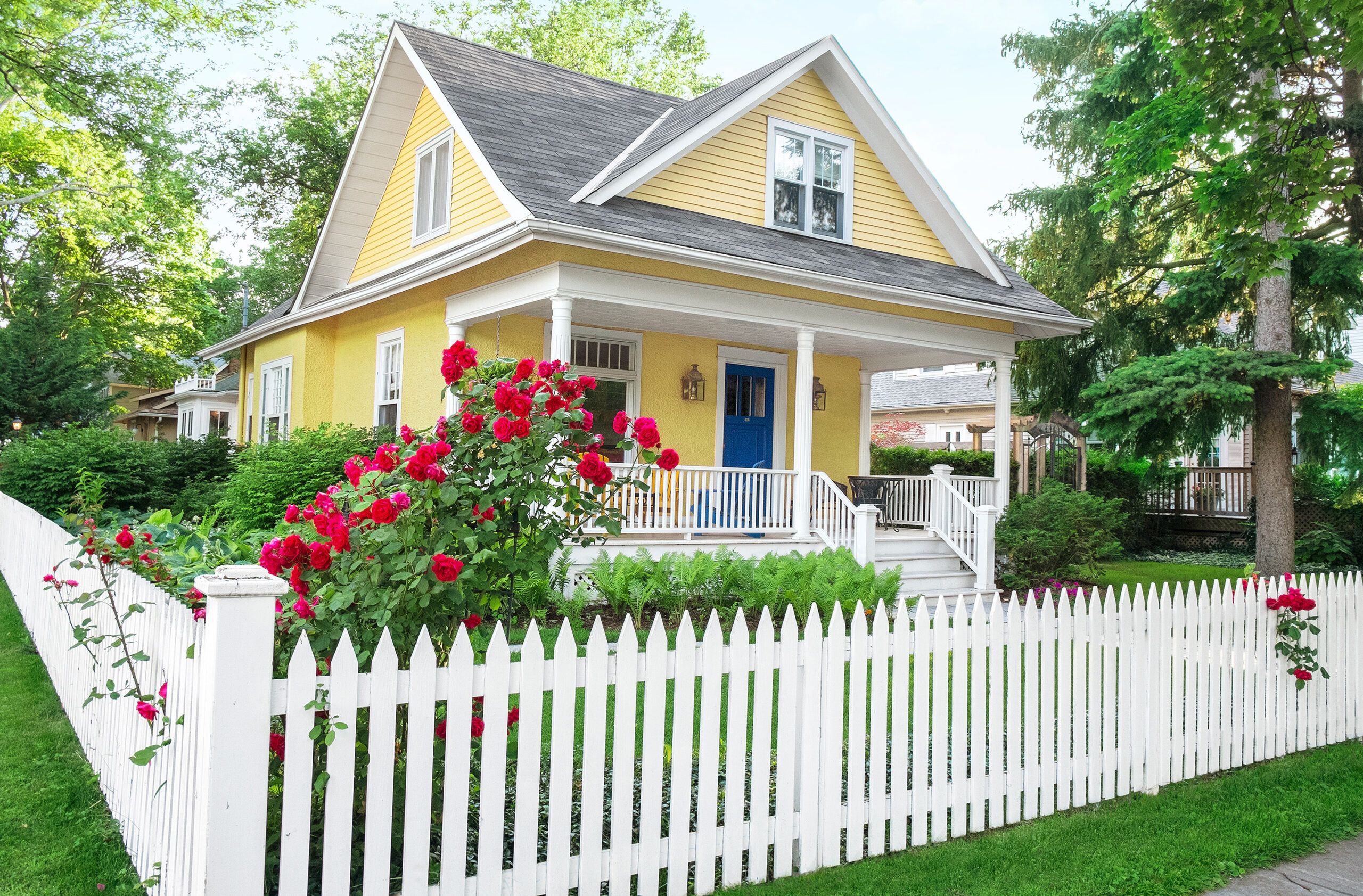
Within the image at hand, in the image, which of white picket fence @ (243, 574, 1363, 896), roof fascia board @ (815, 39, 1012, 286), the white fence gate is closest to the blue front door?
roof fascia board @ (815, 39, 1012, 286)

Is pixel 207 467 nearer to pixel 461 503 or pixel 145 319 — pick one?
pixel 461 503

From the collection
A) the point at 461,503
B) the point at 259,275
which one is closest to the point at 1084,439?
the point at 461,503

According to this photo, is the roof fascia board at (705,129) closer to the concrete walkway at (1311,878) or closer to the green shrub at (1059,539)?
the green shrub at (1059,539)

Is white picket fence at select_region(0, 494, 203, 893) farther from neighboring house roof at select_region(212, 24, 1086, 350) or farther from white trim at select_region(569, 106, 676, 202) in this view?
white trim at select_region(569, 106, 676, 202)

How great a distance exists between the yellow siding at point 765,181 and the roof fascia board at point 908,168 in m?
0.10

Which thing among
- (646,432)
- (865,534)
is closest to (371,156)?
(865,534)

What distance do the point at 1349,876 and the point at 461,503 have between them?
3893 millimetres

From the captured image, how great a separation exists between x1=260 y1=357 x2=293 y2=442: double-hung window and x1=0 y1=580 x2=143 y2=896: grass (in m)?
9.64

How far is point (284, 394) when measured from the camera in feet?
51.8

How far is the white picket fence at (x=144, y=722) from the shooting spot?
2920 millimetres

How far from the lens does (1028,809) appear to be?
4.42 m

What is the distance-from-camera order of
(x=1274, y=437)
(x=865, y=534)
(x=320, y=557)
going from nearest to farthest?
(x=320, y=557) → (x=865, y=534) → (x=1274, y=437)

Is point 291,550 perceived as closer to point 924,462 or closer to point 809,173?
point 809,173

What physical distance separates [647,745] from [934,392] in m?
28.6
